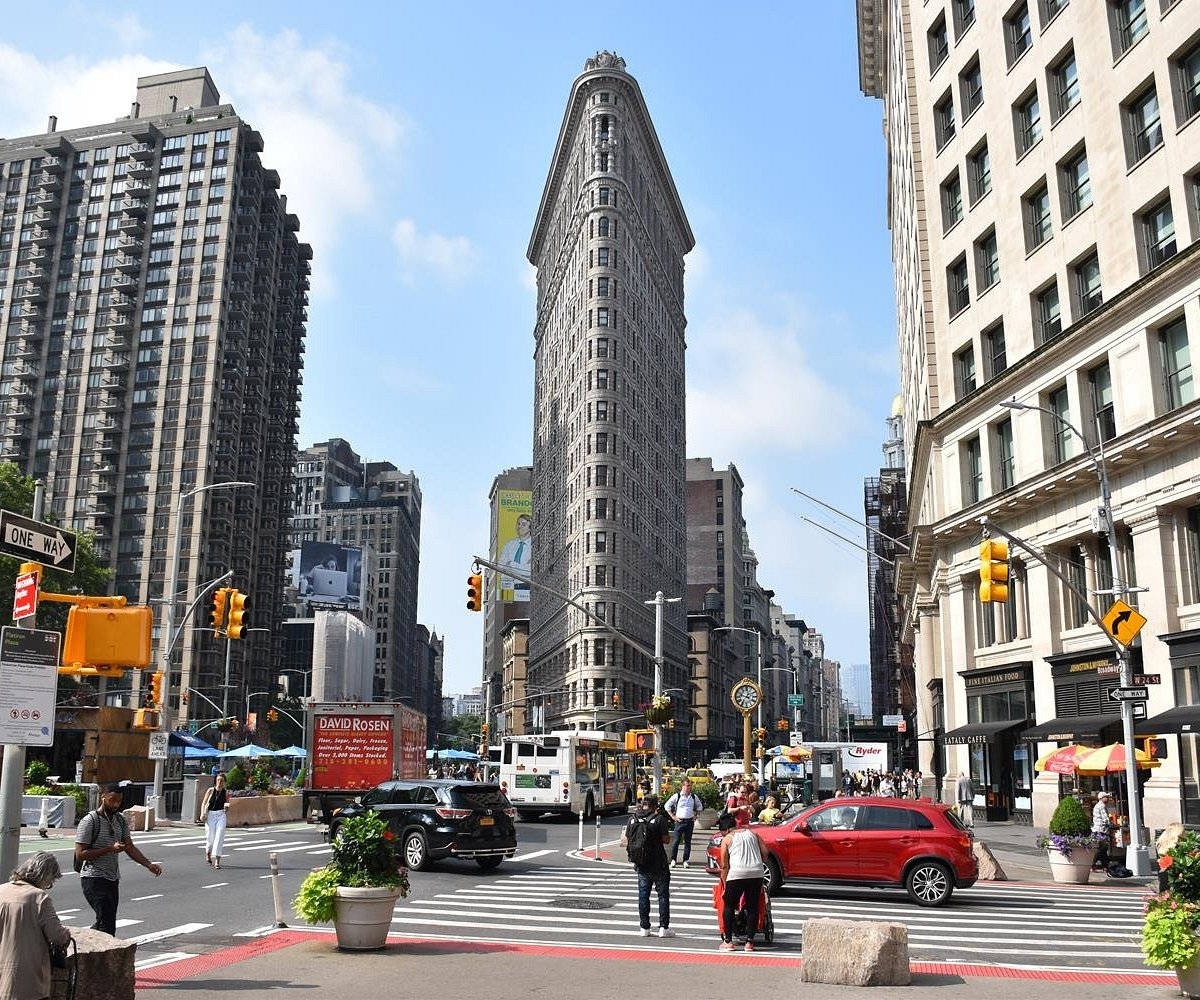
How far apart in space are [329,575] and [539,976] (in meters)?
183

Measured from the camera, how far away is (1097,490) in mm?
34469

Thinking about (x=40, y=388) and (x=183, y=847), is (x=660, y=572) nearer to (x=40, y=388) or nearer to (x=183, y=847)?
(x=40, y=388)

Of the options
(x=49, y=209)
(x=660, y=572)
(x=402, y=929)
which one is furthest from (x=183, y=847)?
(x=49, y=209)

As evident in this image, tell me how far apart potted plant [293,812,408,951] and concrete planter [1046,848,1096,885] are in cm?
1519

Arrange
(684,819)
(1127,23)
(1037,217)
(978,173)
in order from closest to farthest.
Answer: (684,819) → (1127,23) → (1037,217) → (978,173)

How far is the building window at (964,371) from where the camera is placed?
43.5 m

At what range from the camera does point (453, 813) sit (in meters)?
23.0

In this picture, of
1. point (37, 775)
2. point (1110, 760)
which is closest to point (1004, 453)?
point (1110, 760)

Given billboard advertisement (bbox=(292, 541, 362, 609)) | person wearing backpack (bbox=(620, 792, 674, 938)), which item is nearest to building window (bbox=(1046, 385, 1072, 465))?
person wearing backpack (bbox=(620, 792, 674, 938))

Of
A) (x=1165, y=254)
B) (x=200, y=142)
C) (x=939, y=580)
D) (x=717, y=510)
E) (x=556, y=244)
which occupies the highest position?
(x=200, y=142)

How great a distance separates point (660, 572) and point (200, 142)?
251 ft

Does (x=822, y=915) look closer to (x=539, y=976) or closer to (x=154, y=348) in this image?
(x=539, y=976)

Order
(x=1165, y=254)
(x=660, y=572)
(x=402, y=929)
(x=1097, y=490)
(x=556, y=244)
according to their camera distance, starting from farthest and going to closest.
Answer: (x=556, y=244) → (x=660, y=572) → (x=1097, y=490) → (x=1165, y=254) → (x=402, y=929)

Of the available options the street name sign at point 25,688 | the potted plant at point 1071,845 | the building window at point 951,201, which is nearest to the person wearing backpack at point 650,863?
the street name sign at point 25,688
